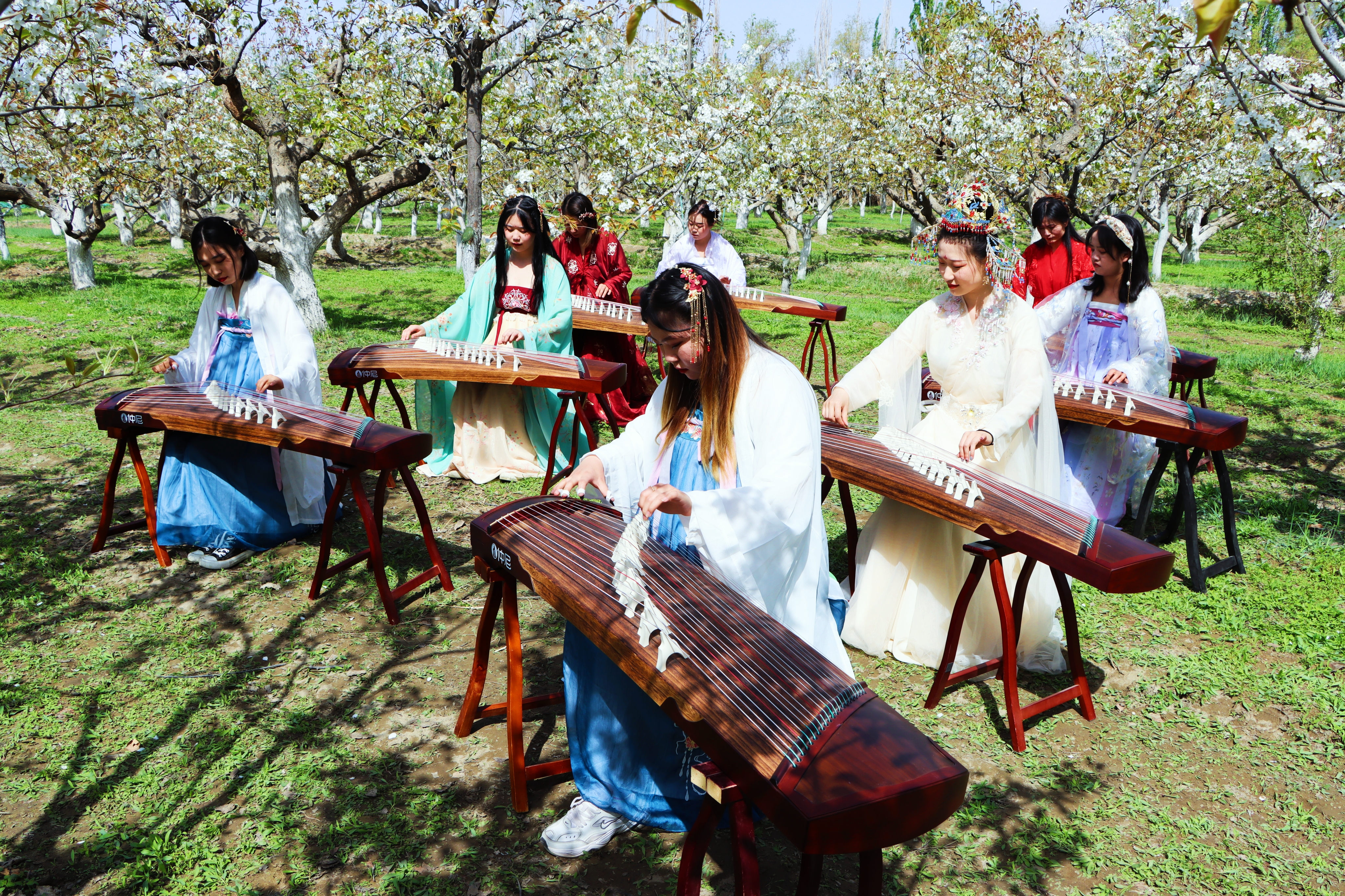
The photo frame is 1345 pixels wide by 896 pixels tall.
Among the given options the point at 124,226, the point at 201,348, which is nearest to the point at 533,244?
the point at 201,348

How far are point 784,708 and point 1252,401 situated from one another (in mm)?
8189

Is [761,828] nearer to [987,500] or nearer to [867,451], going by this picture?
[987,500]

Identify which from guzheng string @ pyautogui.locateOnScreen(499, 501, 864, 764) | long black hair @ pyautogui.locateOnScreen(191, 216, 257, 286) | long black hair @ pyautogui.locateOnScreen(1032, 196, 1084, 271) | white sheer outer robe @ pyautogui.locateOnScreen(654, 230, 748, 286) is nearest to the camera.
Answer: guzheng string @ pyautogui.locateOnScreen(499, 501, 864, 764)

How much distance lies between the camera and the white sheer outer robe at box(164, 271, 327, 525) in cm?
422

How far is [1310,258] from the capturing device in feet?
34.0

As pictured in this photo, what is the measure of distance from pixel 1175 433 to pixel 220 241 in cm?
456

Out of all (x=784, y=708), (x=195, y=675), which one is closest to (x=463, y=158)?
(x=195, y=675)

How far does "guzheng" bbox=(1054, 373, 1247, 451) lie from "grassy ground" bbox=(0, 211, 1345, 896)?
78 cm

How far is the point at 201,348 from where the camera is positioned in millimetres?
4355

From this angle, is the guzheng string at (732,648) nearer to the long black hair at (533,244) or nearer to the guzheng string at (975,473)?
the guzheng string at (975,473)

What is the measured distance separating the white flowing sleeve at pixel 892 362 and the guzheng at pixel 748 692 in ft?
4.87

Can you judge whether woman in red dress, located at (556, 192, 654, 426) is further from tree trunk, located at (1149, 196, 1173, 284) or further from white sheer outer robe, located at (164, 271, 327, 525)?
tree trunk, located at (1149, 196, 1173, 284)

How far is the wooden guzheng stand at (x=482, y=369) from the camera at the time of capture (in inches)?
184

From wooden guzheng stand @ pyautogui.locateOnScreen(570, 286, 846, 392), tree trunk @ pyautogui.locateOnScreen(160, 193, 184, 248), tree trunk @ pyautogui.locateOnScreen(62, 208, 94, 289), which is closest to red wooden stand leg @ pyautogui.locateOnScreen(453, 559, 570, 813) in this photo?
wooden guzheng stand @ pyautogui.locateOnScreen(570, 286, 846, 392)
